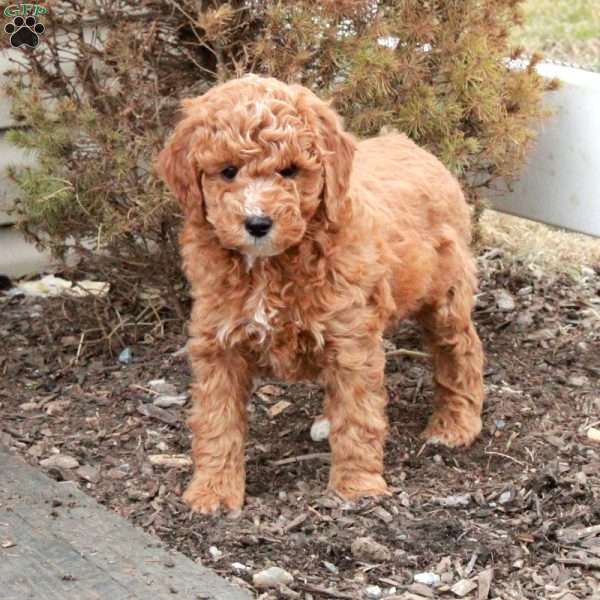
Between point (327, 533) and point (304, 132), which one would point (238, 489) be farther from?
point (304, 132)

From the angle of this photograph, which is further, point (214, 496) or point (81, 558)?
point (214, 496)

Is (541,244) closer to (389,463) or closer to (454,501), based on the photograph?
(389,463)

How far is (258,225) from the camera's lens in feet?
14.5

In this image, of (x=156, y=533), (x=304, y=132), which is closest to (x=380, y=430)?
(x=156, y=533)

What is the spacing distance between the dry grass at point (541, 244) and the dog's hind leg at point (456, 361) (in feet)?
6.16

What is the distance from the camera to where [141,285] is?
6.96m

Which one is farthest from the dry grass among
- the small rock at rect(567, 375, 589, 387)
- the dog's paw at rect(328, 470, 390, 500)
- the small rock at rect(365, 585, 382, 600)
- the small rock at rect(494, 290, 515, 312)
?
the small rock at rect(365, 585, 382, 600)

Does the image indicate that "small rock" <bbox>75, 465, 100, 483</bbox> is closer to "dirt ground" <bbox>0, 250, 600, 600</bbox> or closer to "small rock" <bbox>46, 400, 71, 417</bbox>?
"dirt ground" <bbox>0, 250, 600, 600</bbox>

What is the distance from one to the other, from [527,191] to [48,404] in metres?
3.13

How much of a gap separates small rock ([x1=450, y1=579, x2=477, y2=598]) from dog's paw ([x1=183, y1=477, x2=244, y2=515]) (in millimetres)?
968

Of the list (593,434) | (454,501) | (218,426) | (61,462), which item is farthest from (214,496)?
(593,434)

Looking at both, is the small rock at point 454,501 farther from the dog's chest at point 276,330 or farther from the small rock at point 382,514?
the dog's chest at point 276,330

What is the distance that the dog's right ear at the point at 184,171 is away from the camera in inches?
183

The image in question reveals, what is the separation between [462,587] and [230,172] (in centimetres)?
162
